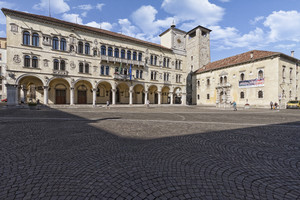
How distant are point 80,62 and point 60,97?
805cm

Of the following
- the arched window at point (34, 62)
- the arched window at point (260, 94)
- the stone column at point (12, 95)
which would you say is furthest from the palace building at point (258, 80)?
the stone column at point (12, 95)

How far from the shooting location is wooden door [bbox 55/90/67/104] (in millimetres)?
25812

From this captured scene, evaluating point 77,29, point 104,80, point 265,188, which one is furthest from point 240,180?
point 77,29

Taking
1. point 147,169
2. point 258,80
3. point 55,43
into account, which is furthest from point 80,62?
point 258,80

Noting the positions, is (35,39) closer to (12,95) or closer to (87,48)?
(87,48)

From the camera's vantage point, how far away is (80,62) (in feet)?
78.8

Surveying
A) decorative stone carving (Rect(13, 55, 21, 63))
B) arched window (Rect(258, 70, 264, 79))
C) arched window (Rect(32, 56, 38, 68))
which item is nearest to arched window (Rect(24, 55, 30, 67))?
arched window (Rect(32, 56, 38, 68))

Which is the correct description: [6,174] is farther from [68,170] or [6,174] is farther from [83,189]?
[83,189]

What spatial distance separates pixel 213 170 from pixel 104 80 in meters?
25.6

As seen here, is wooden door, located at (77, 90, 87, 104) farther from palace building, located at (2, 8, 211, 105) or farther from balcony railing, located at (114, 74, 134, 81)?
balcony railing, located at (114, 74, 134, 81)

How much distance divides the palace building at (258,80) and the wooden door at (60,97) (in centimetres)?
3181

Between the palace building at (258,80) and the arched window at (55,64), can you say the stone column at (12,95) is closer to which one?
the arched window at (55,64)

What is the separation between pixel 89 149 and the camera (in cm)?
428

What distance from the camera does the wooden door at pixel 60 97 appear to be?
84.7 ft
